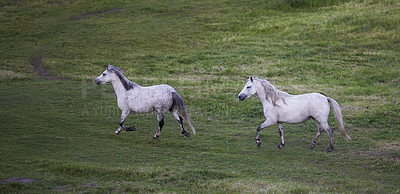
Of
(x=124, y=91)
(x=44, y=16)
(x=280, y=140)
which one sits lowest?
(x=280, y=140)

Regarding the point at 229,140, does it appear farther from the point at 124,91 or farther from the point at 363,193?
the point at 363,193

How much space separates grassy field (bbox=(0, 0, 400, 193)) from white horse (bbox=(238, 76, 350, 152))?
35.6 inches

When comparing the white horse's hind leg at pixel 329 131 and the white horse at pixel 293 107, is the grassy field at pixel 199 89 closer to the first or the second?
the white horse's hind leg at pixel 329 131

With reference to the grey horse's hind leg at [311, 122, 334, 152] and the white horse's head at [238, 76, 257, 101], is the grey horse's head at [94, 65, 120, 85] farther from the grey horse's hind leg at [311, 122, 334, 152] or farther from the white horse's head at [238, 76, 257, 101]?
the grey horse's hind leg at [311, 122, 334, 152]

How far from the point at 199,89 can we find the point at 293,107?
370 inches

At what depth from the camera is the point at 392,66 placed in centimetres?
2384

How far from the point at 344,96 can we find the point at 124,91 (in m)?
10.7

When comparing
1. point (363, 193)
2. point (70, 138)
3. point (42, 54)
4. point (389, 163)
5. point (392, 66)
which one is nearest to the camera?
point (363, 193)

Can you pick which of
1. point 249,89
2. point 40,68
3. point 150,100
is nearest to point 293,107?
point 249,89

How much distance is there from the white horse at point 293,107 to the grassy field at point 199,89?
904mm

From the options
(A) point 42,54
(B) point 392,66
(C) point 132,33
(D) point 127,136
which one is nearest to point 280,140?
(D) point 127,136

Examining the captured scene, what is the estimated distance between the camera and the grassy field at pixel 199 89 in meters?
9.80

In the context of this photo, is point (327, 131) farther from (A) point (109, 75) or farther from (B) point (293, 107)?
(A) point (109, 75)

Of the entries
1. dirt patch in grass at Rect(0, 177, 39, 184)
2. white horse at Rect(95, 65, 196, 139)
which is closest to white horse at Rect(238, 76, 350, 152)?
white horse at Rect(95, 65, 196, 139)
